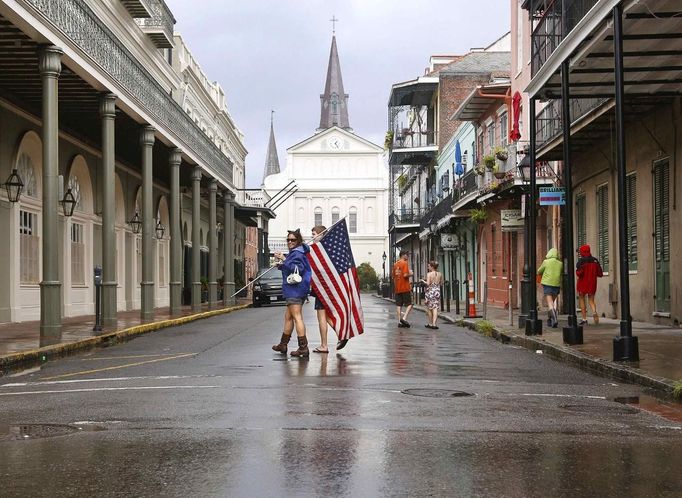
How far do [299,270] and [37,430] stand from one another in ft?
21.5

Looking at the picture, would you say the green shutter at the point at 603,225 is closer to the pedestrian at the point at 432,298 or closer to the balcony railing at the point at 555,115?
the balcony railing at the point at 555,115

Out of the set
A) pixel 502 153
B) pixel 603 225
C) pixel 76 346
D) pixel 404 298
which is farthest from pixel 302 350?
pixel 502 153

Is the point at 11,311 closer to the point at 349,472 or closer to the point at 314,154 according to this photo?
the point at 349,472

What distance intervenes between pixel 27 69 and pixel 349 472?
1451cm

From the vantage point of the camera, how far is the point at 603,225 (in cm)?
2188

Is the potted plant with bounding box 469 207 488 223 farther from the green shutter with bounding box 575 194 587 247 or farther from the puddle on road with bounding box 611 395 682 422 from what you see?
the puddle on road with bounding box 611 395 682 422

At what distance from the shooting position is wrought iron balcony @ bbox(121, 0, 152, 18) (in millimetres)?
28750

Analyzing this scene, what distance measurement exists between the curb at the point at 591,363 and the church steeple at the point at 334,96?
Result: 114 meters

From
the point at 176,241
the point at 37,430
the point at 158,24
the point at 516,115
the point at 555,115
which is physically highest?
the point at 158,24

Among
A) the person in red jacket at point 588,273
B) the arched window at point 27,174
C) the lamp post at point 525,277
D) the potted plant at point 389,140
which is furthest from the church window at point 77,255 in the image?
the potted plant at point 389,140

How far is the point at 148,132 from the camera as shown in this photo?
23203 mm

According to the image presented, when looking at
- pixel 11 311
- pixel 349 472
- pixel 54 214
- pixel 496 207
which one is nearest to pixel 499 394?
pixel 349 472

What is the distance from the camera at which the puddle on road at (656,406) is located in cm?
778

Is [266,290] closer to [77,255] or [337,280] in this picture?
[77,255]
